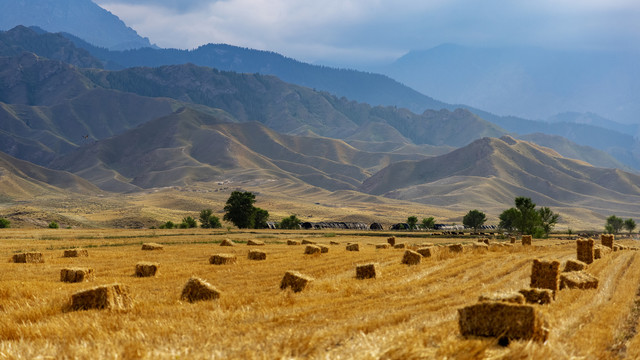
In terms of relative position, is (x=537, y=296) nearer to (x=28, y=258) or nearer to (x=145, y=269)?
(x=145, y=269)

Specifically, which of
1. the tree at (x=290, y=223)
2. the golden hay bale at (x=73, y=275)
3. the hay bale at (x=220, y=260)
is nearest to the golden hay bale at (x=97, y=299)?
the golden hay bale at (x=73, y=275)

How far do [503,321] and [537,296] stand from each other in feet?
16.9

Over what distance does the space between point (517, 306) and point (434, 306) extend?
4176mm

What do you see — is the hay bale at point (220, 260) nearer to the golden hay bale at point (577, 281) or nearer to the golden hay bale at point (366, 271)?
the golden hay bale at point (366, 271)

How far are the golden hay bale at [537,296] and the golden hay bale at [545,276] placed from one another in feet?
10.2

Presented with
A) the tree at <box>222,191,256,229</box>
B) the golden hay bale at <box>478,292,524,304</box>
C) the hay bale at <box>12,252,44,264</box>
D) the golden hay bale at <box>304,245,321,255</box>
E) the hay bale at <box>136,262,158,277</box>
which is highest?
the tree at <box>222,191,256,229</box>

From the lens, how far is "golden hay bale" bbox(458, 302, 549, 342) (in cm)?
941

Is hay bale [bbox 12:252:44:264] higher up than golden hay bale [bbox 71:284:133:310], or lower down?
lower down

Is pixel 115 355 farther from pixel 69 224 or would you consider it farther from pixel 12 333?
pixel 69 224

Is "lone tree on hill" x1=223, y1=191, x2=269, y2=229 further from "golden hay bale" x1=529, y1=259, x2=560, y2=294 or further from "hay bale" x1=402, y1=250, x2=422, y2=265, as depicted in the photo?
"golden hay bale" x1=529, y1=259, x2=560, y2=294

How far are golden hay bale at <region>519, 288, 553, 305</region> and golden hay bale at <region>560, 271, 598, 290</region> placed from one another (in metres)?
4.43

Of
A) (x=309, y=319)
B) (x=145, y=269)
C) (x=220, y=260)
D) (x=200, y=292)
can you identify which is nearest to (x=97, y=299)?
(x=200, y=292)

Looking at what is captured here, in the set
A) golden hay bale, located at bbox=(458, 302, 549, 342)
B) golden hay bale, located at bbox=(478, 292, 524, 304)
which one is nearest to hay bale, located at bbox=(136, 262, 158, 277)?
golden hay bale, located at bbox=(478, 292, 524, 304)

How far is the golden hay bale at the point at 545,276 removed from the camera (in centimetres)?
1736
